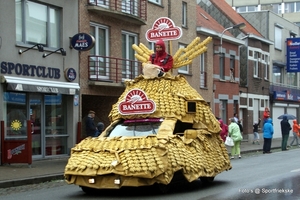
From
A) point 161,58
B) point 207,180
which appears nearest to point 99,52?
point 161,58

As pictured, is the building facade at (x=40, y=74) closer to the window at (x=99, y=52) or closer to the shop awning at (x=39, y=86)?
the shop awning at (x=39, y=86)

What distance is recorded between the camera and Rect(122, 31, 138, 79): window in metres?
25.4

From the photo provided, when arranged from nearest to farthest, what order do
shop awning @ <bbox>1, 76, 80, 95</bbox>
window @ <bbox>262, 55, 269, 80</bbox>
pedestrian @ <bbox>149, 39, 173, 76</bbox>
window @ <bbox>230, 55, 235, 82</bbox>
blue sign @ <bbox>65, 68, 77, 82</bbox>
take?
pedestrian @ <bbox>149, 39, 173, 76</bbox> < shop awning @ <bbox>1, 76, 80, 95</bbox> < blue sign @ <bbox>65, 68, 77, 82</bbox> < window @ <bbox>230, 55, 235, 82</bbox> < window @ <bbox>262, 55, 269, 80</bbox>

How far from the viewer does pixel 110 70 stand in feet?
79.9

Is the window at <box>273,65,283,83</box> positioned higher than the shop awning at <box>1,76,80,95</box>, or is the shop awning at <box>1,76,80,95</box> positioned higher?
the window at <box>273,65,283,83</box>

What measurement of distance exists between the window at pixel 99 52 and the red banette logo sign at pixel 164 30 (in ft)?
25.8

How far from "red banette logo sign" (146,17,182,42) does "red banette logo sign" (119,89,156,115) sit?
3278mm

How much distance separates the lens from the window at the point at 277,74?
154 feet

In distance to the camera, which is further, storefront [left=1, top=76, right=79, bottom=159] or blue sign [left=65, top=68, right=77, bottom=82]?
blue sign [left=65, top=68, right=77, bottom=82]

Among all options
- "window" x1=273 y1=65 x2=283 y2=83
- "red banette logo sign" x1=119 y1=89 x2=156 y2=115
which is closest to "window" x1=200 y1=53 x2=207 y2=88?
"window" x1=273 y1=65 x2=283 y2=83

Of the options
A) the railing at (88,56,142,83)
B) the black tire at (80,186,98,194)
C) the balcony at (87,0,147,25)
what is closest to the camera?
the black tire at (80,186,98,194)

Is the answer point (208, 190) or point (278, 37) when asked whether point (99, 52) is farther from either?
point (278, 37)

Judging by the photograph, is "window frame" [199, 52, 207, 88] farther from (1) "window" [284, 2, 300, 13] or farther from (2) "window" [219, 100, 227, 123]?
(1) "window" [284, 2, 300, 13]

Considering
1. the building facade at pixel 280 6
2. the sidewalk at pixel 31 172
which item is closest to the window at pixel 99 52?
the sidewalk at pixel 31 172
